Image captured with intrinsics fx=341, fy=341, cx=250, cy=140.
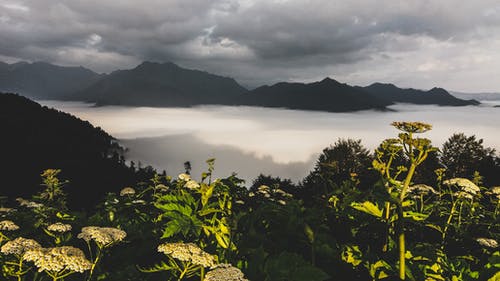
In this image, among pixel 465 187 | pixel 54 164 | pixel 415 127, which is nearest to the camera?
pixel 415 127

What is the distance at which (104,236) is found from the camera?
12.5ft

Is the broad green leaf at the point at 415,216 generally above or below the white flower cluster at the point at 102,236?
above

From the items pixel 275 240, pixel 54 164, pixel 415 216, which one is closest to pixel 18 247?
pixel 275 240

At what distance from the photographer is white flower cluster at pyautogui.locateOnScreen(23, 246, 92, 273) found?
11.0 ft

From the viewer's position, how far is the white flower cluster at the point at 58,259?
3359mm

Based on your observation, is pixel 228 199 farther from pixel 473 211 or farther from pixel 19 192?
pixel 19 192

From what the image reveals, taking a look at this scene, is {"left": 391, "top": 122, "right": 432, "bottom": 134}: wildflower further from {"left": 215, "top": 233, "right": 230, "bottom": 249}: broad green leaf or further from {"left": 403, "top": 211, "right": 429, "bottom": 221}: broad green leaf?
{"left": 215, "top": 233, "right": 230, "bottom": 249}: broad green leaf

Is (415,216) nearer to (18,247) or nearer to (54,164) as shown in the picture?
(18,247)

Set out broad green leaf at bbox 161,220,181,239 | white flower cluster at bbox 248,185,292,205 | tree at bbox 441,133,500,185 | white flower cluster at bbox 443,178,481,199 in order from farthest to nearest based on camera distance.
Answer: tree at bbox 441,133,500,185
white flower cluster at bbox 248,185,292,205
white flower cluster at bbox 443,178,481,199
broad green leaf at bbox 161,220,181,239

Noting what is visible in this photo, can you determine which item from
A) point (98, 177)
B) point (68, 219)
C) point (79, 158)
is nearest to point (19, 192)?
point (98, 177)

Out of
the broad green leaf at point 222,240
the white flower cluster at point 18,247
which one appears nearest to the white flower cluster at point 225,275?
the broad green leaf at point 222,240

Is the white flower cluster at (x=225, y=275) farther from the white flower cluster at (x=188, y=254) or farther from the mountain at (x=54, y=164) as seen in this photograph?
the mountain at (x=54, y=164)

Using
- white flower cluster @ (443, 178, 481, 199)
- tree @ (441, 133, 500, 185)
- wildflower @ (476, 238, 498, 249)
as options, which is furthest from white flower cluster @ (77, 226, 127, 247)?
tree @ (441, 133, 500, 185)

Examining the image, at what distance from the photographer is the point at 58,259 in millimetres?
3453
